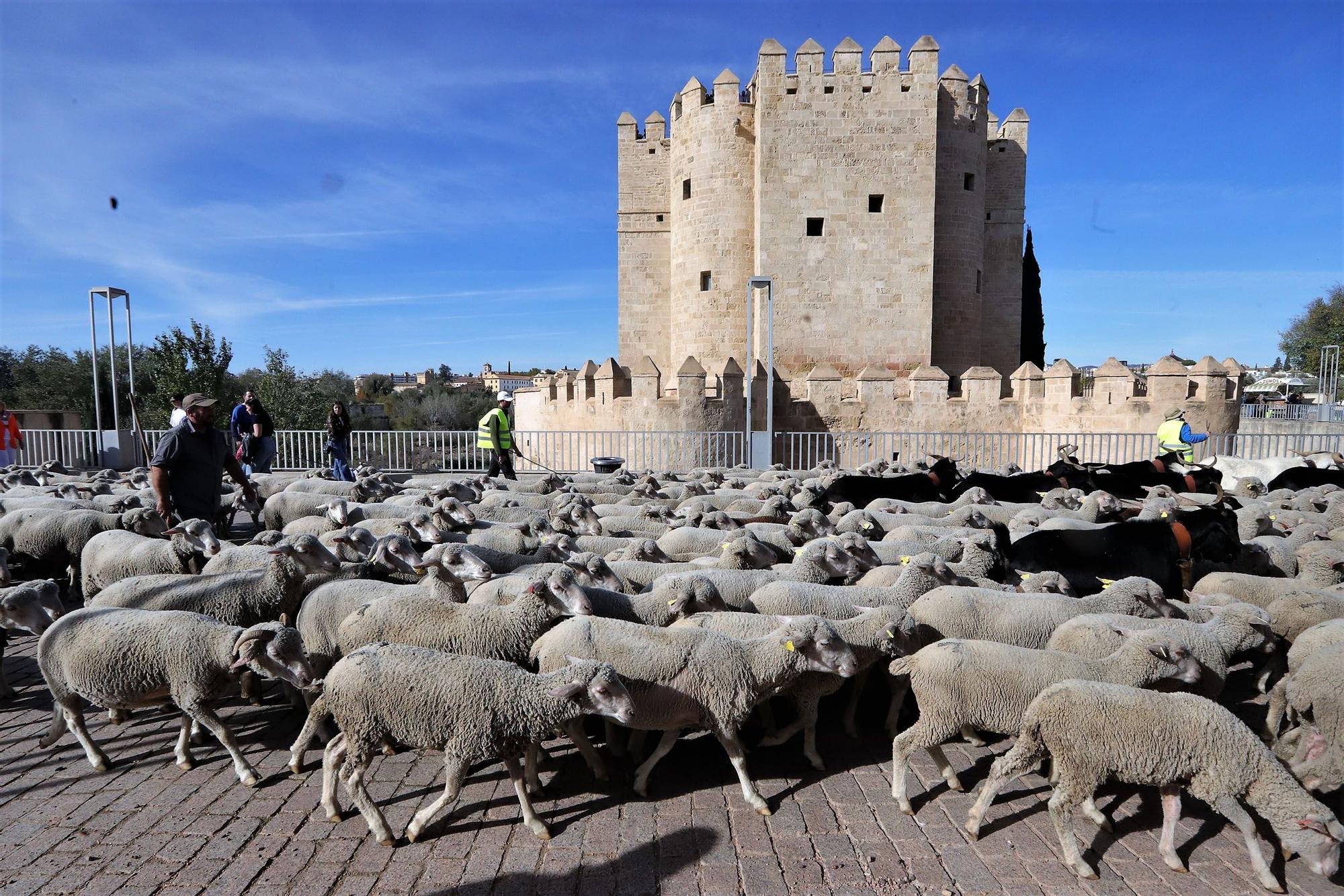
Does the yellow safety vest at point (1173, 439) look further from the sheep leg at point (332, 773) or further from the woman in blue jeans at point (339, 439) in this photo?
the woman in blue jeans at point (339, 439)

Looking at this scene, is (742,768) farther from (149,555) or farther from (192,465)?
(192,465)

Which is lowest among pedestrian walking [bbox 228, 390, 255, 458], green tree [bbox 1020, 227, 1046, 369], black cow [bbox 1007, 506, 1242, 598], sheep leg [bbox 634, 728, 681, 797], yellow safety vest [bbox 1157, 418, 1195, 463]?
sheep leg [bbox 634, 728, 681, 797]

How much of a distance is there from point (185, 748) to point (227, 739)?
404 millimetres

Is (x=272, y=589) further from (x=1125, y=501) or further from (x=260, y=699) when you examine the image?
(x=1125, y=501)

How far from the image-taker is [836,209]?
21859 millimetres

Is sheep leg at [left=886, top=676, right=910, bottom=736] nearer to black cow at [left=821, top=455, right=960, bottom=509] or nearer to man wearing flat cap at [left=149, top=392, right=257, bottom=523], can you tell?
black cow at [left=821, top=455, right=960, bottom=509]

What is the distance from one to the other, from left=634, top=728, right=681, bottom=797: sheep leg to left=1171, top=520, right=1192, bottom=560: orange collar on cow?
4569mm

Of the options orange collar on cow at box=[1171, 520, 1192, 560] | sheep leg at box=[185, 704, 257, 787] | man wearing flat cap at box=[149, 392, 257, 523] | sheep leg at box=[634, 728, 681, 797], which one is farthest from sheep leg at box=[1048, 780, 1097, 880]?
man wearing flat cap at box=[149, 392, 257, 523]

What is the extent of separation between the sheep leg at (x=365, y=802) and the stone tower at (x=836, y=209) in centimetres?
1978

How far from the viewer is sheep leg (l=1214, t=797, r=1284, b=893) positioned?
2.95 meters

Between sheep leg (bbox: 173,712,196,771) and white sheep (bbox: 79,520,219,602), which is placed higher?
white sheep (bbox: 79,520,219,602)

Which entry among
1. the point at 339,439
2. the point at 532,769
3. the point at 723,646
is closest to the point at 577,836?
the point at 532,769

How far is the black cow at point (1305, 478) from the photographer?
1017 cm

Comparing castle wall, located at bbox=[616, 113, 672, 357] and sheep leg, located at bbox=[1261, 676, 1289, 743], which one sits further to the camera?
castle wall, located at bbox=[616, 113, 672, 357]
